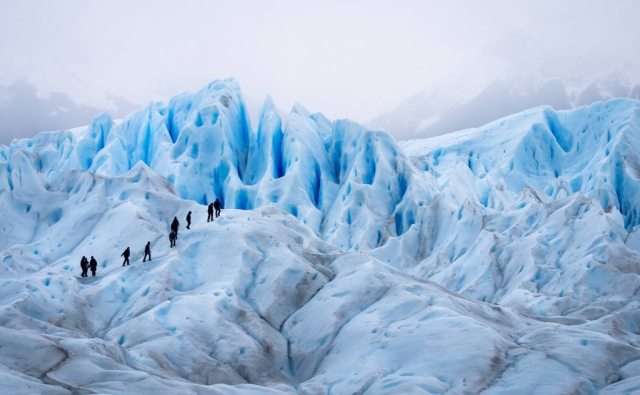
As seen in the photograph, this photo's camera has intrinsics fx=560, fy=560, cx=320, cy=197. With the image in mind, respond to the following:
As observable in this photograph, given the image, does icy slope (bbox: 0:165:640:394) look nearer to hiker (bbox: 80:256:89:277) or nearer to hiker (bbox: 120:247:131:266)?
hiker (bbox: 80:256:89:277)

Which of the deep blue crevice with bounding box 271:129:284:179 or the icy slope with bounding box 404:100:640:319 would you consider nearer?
the icy slope with bounding box 404:100:640:319

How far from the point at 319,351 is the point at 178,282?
6849mm

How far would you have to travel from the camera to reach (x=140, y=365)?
1656cm

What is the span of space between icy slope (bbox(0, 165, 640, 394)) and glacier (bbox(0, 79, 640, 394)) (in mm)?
76

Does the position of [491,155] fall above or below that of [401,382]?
below

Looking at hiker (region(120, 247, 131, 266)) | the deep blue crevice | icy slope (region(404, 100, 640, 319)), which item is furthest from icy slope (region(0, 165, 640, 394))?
the deep blue crevice

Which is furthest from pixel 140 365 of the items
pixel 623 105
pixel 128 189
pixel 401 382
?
pixel 623 105

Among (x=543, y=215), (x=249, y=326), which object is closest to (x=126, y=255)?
(x=249, y=326)

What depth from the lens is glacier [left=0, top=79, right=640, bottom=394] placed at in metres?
16.1

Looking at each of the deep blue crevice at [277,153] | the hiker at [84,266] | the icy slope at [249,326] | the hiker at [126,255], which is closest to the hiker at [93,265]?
the hiker at [84,266]

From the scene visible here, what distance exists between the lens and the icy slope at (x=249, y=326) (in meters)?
15.0

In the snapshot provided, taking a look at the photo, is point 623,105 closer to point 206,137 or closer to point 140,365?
point 206,137

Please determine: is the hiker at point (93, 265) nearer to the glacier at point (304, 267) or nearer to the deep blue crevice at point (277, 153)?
the glacier at point (304, 267)

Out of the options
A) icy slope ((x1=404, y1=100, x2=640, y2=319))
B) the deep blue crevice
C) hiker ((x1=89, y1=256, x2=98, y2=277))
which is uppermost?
hiker ((x1=89, y1=256, x2=98, y2=277))
